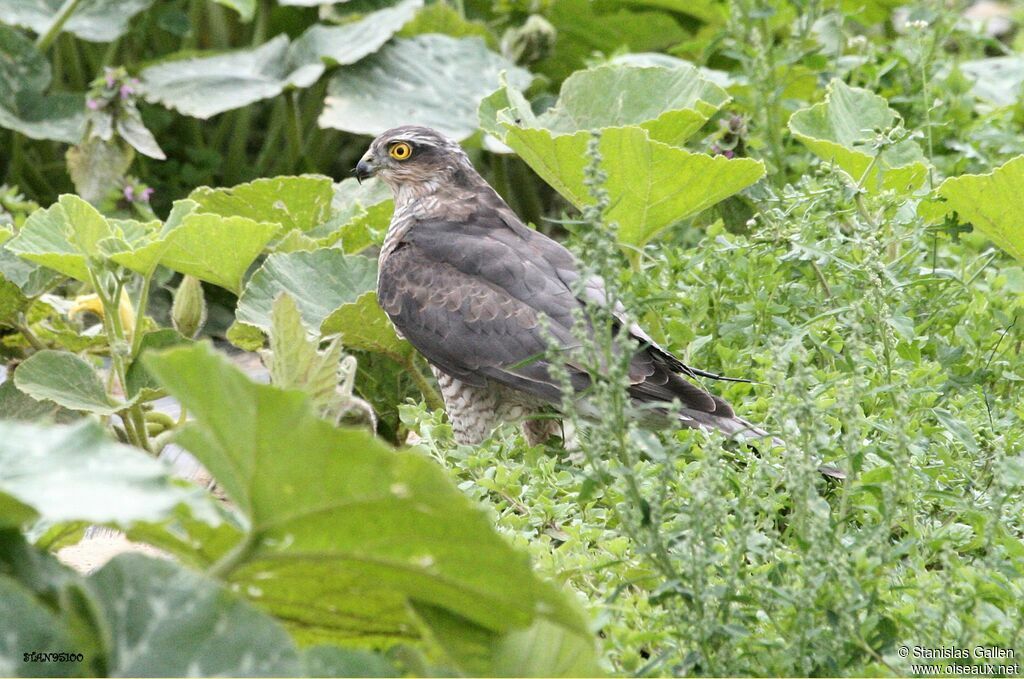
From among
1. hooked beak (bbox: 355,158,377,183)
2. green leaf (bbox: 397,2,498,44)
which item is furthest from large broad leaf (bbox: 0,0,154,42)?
hooked beak (bbox: 355,158,377,183)

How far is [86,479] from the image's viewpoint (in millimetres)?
1608

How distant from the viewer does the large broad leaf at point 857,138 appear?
370 centimetres

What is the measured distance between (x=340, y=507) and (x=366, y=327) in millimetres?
2022

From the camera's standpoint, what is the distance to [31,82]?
520 cm

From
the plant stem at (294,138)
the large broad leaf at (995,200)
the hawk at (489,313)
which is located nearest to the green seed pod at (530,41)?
the plant stem at (294,138)

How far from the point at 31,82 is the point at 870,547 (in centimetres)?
407

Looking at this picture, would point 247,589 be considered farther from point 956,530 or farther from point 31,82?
point 31,82

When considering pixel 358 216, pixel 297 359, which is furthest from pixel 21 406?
pixel 297 359

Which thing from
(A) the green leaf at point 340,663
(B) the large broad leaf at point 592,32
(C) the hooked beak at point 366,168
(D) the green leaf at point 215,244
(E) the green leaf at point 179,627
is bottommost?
(B) the large broad leaf at point 592,32

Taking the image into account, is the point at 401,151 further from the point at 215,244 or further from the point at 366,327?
the point at 215,244

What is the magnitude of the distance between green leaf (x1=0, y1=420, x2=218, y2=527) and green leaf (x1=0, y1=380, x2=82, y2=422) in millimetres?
2033

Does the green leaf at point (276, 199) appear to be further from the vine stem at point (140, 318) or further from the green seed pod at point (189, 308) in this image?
the vine stem at point (140, 318)

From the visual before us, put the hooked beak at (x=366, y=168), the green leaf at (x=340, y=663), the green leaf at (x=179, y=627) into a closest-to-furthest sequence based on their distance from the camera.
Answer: the green leaf at (x=179, y=627) → the green leaf at (x=340, y=663) → the hooked beak at (x=366, y=168)

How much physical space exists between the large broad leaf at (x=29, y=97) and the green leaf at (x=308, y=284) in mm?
1702
